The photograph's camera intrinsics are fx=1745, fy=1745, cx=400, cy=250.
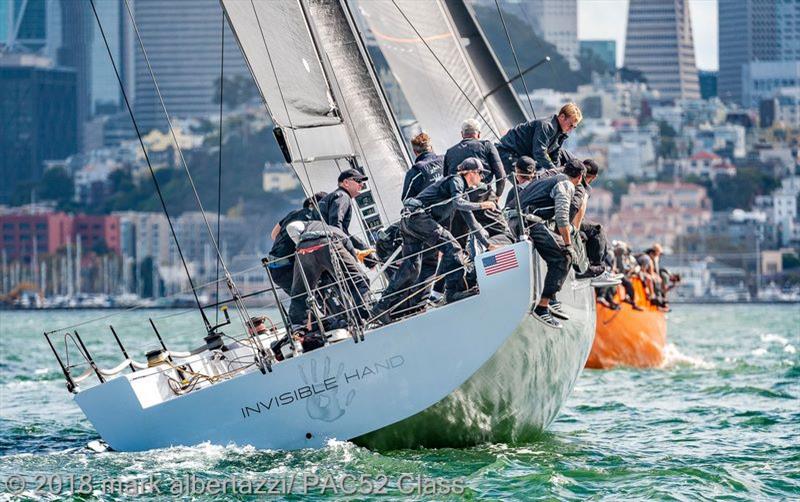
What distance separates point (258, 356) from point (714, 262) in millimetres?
107497

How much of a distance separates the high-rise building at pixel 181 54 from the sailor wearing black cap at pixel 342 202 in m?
142

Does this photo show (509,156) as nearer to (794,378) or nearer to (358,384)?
(358,384)

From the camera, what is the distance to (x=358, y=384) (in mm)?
10078

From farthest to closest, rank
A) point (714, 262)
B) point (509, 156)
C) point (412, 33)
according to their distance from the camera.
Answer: point (714, 262)
point (412, 33)
point (509, 156)

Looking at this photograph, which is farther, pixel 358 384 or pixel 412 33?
pixel 412 33

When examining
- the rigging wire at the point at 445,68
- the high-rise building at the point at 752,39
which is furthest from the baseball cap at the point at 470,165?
the high-rise building at the point at 752,39

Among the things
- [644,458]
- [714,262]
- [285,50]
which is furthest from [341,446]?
[714,262]

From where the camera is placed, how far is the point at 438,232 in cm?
1030

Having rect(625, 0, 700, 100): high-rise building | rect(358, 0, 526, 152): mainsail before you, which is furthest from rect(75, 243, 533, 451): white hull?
rect(625, 0, 700, 100): high-rise building

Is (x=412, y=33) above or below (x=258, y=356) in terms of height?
above

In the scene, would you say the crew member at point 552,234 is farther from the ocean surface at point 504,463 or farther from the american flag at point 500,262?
the ocean surface at point 504,463

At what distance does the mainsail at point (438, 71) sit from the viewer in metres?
16.5

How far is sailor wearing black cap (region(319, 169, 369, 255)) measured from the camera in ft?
36.1

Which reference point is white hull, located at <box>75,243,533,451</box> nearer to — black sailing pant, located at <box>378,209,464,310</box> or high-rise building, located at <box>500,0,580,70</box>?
black sailing pant, located at <box>378,209,464,310</box>
